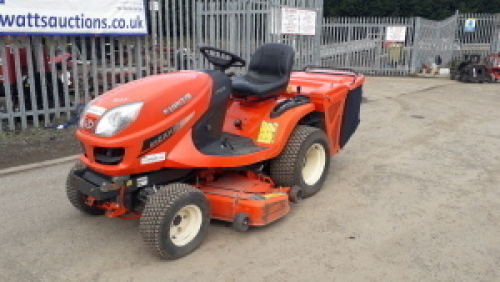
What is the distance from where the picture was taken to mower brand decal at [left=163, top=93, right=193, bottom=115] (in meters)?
3.48

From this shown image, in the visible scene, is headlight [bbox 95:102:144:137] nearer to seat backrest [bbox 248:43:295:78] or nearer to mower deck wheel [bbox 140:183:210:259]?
mower deck wheel [bbox 140:183:210:259]

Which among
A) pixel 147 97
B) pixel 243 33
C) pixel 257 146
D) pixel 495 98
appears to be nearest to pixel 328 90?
pixel 257 146

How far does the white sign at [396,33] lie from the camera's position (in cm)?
1606

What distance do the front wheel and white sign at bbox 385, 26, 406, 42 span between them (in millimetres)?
12566

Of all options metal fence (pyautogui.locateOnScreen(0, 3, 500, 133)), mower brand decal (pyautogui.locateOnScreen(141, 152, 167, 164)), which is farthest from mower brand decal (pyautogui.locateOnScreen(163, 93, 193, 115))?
metal fence (pyautogui.locateOnScreen(0, 3, 500, 133))

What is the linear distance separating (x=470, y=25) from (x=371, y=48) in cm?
481

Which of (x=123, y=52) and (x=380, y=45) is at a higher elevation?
(x=380, y=45)

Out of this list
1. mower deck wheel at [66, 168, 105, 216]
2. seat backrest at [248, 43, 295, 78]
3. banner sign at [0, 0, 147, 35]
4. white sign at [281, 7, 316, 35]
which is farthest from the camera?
white sign at [281, 7, 316, 35]

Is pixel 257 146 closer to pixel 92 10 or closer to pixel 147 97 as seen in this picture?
pixel 147 97

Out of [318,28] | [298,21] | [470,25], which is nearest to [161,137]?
[298,21]

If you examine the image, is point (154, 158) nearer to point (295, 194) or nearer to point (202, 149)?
point (202, 149)

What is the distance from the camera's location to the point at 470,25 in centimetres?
1811

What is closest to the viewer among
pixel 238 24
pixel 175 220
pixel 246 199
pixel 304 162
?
pixel 175 220

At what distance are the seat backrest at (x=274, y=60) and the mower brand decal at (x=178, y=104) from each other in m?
1.36
